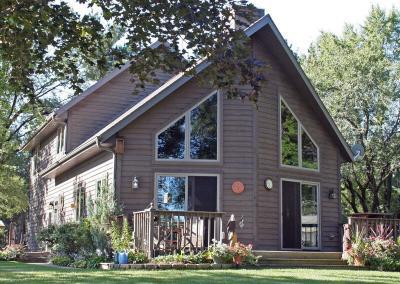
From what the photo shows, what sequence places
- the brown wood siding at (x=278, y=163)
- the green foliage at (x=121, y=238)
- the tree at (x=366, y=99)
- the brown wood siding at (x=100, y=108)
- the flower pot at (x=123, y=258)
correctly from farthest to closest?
1. the tree at (x=366, y=99)
2. the brown wood siding at (x=100, y=108)
3. the brown wood siding at (x=278, y=163)
4. the green foliage at (x=121, y=238)
5. the flower pot at (x=123, y=258)

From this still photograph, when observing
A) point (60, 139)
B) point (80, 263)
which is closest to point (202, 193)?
point (80, 263)

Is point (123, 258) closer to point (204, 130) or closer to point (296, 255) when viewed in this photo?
point (296, 255)

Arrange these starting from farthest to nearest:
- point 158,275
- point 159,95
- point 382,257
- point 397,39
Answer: point 397,39 < point 159,95 < point 382,257 < point 158,275

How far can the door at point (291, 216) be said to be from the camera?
1606 centimetres

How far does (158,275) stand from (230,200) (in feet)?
18.5

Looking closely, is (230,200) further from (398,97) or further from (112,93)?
(398,97)

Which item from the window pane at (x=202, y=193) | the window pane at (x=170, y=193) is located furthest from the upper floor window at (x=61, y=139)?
the window pane at (x=202, y=193)

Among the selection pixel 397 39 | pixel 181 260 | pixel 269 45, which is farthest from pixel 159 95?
pixel 397 39

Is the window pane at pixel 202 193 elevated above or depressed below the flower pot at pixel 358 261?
above

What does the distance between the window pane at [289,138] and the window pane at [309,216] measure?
0.95m

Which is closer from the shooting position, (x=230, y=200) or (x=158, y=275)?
(x=158, y=275)

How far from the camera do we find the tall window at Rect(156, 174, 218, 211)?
49.9ft

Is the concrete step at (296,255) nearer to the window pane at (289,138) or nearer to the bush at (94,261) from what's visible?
the window pane at (289,138)

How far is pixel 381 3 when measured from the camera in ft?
93.6
